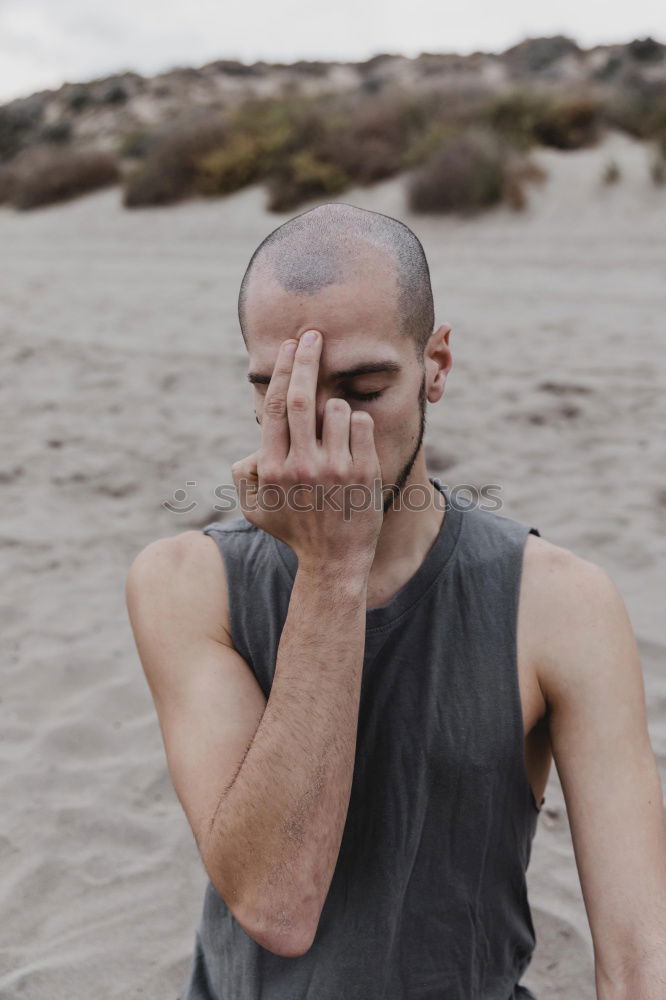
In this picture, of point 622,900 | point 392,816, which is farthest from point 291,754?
point 622,900

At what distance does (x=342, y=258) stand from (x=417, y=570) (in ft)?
2.29

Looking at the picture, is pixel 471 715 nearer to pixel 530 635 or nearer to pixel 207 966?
pixel 530 635

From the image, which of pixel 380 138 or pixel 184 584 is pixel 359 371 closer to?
pixel 184 584

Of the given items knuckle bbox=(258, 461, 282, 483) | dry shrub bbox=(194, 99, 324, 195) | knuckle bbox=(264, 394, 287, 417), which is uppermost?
dry shrub bbox=(194, 99, 324, 195)

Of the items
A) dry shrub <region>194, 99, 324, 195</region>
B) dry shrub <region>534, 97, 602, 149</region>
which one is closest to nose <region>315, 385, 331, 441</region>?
dry shrub <region>534, 97, 602, 149</region>

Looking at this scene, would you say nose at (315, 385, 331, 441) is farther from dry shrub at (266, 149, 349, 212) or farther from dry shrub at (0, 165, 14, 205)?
dry shrub at (0, 165, 14, 205)

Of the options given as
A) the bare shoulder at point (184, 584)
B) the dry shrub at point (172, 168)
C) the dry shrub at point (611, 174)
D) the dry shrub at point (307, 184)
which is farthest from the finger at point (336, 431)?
the dry shrub at point (172, 168)

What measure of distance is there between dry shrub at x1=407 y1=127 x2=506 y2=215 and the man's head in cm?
1127

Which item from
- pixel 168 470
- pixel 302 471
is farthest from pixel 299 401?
pixel 168 470

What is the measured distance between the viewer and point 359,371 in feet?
5.89

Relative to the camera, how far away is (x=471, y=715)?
1.72 m

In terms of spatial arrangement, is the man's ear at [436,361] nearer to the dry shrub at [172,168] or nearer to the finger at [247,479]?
the finger at [247,479]

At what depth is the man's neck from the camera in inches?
73.6

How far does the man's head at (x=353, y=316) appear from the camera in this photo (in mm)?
1796
